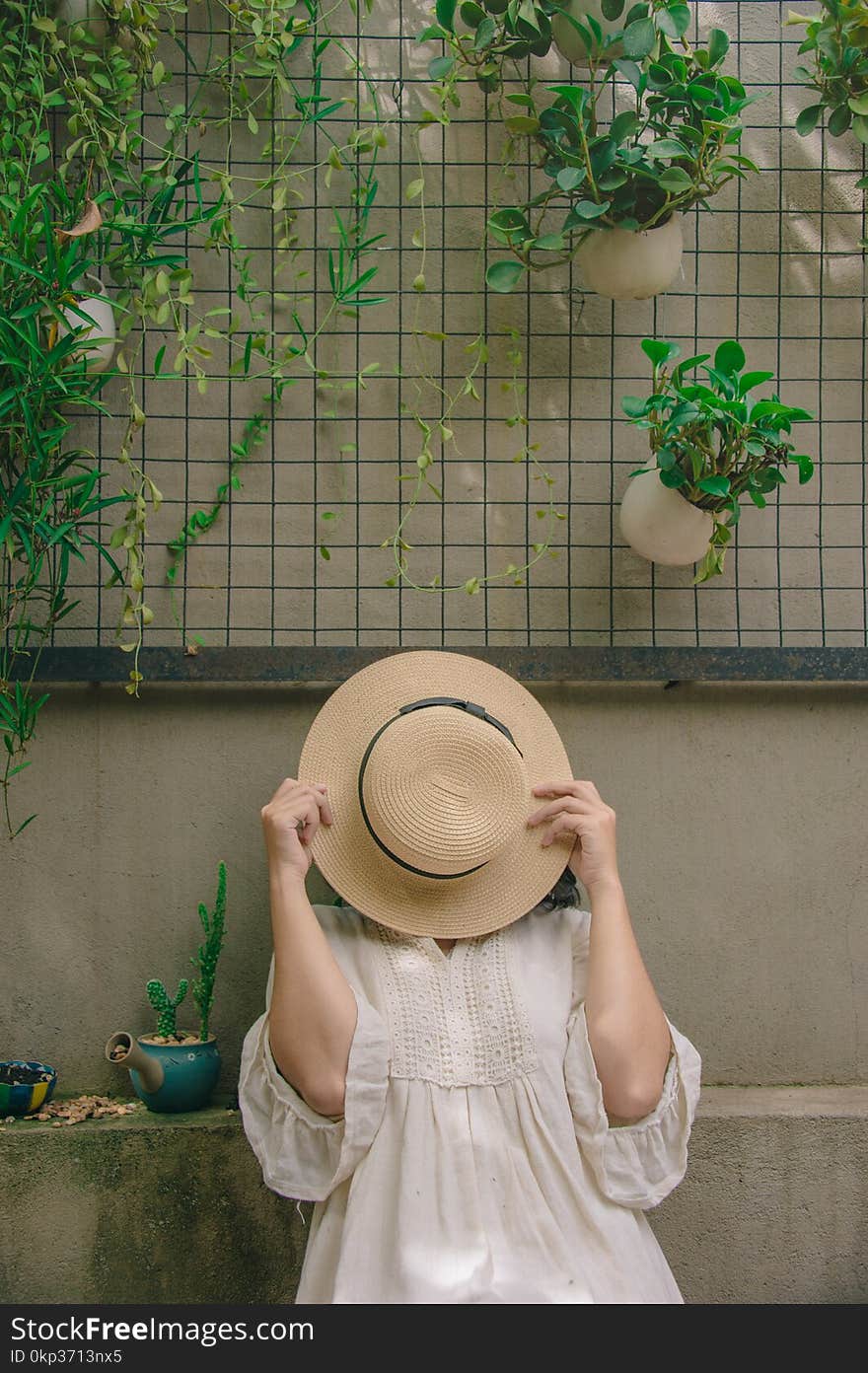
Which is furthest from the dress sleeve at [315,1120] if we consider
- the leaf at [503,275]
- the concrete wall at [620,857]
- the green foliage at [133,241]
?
the leaf at [503,275]

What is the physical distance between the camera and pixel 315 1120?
5.12ft

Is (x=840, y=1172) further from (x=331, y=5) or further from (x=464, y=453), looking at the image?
(x=331, y=5)

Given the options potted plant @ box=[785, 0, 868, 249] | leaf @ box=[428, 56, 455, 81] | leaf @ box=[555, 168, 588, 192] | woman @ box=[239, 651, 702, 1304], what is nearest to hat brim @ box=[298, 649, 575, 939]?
woman @ box=[239, 651, 702, 1304]

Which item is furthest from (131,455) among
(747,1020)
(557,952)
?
(747,1020)

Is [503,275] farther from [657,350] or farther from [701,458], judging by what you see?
[701,458]

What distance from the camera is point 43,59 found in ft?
6.40

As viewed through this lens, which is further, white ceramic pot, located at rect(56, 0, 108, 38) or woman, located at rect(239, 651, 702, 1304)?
white ceramic pot, located at rect(56, 0, 108, 38)

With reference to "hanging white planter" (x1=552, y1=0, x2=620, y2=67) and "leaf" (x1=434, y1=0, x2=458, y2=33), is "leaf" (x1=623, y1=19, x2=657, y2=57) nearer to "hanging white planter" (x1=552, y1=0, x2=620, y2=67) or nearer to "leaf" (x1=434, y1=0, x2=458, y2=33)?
"hanging white planter" (x1=552, y1=0, x2=620, y2=67)

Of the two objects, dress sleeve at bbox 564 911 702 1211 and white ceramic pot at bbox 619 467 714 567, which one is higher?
white ceramic pot at bbox 619 467 714 567

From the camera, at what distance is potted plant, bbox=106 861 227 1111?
1.92m

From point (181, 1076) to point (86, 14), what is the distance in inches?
70.2

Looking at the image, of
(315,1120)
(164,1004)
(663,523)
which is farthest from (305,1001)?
(663,523)

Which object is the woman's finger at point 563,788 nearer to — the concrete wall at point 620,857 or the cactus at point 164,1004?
the concrete wall at point 620,857

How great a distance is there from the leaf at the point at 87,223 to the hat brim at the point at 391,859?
811 millimetres
